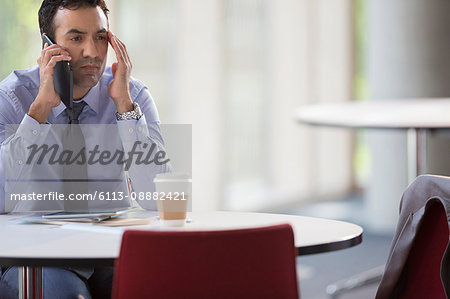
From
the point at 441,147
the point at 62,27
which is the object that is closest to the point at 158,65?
the point at 441,147

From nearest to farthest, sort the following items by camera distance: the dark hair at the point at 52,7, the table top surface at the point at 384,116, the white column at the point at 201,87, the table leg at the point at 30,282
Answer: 1. the table leg at the point at 30,282
2. the dark hair at the point at 52,7
3. the table top surface at the point at 384,116
4. the white column at the point at 201,87

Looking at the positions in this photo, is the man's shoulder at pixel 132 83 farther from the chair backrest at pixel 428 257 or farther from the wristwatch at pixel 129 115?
the chair backrest at pixel 428 257

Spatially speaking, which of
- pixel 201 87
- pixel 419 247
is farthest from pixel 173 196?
pixel 201 87

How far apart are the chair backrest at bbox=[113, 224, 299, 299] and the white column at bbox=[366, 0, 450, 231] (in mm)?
4651

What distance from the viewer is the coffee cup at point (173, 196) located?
1665 millimetres

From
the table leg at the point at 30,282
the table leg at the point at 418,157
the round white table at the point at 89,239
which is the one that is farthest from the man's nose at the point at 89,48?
the table leg at the point at 418,157

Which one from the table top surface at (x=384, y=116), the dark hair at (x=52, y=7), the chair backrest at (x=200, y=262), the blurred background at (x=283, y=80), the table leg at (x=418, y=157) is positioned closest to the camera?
the chair backrest at (x=200, y=262)

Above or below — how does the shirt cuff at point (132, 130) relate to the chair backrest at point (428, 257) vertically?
above

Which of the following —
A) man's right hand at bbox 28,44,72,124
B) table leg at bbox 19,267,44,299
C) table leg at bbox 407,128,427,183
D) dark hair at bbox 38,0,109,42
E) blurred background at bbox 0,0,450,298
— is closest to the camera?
table leg at bbox 19,267,44,299

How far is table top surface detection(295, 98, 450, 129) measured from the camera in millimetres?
3402

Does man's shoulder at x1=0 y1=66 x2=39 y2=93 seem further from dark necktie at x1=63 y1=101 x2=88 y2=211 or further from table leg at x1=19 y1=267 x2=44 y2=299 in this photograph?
table leg at x1=19 y1=267 x2=44 y2=299

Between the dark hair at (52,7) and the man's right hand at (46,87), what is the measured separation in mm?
72

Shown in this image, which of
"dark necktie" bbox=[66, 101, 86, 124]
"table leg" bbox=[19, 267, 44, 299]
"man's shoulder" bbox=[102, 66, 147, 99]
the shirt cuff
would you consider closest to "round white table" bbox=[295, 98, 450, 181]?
"man's shoulder" bbox=[102, 66, 147, 99]

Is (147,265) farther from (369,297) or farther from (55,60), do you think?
(369,297)
